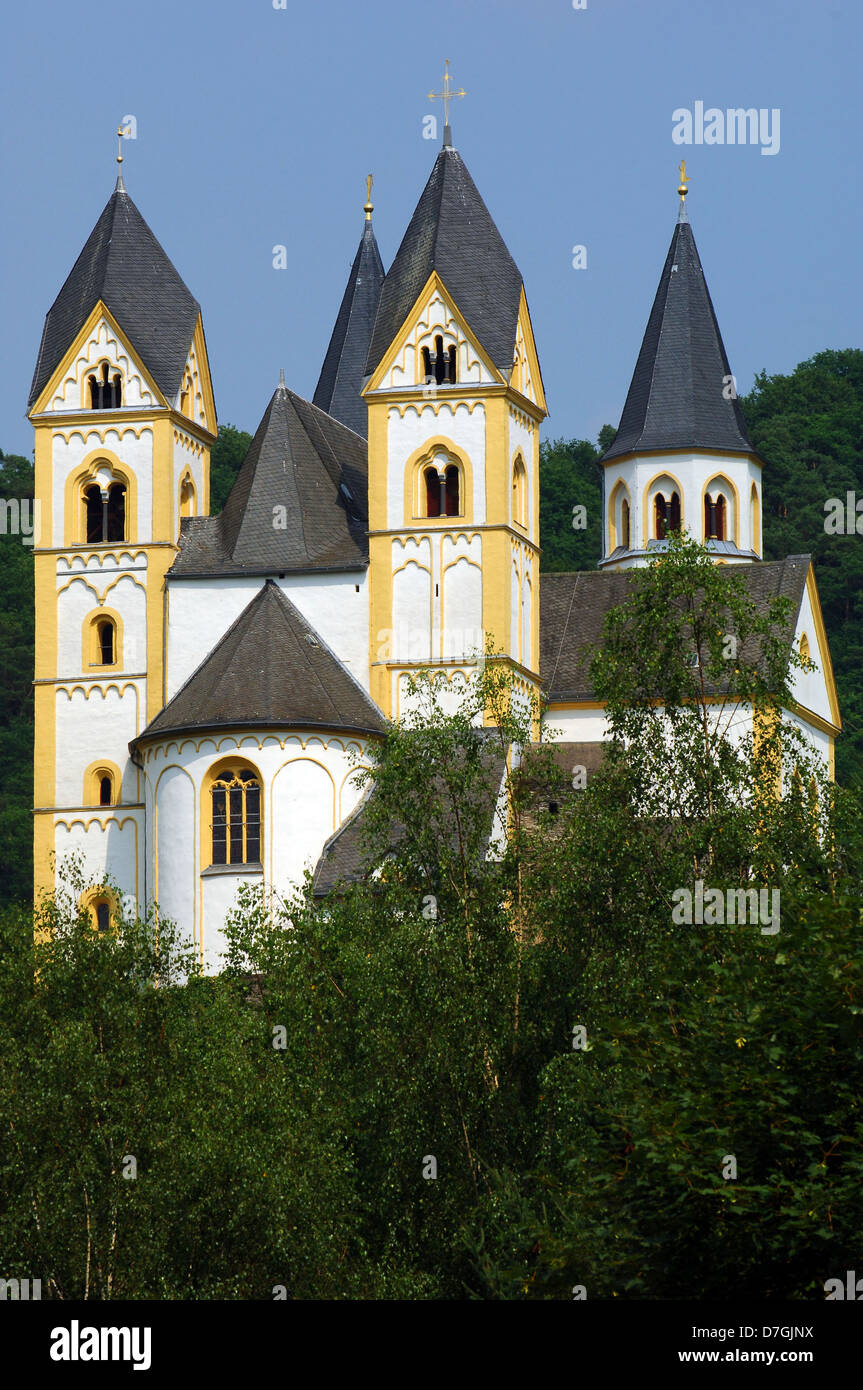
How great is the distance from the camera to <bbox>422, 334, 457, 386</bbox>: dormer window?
5459 centimetres

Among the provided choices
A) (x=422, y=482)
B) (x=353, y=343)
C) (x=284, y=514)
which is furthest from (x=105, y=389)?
(x=353, y=343)

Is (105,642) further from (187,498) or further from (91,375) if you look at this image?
(91,375)

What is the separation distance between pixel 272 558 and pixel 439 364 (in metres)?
5.41

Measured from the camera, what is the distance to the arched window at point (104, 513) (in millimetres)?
56312

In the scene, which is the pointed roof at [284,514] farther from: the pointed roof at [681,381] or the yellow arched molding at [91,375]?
the pointed roof at [681,381]

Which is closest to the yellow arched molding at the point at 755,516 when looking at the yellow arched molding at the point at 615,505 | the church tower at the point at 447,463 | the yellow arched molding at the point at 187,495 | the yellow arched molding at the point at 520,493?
the yellow arched molding at the point at 615,505

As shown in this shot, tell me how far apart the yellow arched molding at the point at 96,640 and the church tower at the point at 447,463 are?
5.80 metres

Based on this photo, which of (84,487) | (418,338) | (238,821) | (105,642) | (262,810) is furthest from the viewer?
(84,487)

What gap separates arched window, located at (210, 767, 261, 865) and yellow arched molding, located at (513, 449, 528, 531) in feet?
29.9

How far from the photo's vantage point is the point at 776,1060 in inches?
1000

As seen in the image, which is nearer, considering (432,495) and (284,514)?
(432,495)

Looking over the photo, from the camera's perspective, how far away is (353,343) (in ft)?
228
